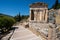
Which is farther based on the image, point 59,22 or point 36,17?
point 36,17

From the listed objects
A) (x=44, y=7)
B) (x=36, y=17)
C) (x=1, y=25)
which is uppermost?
(x=44, y=7)

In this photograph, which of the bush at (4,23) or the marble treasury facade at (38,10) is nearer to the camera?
the marble treasury facade at (38,10)

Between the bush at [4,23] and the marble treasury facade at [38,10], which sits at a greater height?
the marble treasury facade at [38,10]

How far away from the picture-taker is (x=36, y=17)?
64.0 ft

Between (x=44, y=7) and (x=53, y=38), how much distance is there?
14495mm

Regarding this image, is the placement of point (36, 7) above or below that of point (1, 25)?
above

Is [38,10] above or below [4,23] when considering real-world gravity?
above

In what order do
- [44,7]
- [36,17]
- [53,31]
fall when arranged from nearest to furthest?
1. [53,31]
2. [44,7]
3. [36,17]

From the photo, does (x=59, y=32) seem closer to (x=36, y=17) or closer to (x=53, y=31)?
(x=53, y=31)

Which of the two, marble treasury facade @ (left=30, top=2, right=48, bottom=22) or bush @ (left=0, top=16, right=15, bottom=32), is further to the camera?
bush @ (left=0, top=16, right=15, bottom=32)

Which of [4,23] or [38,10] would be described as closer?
[38,10]

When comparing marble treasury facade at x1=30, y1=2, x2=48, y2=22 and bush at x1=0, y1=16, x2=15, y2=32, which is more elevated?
marble treasury facade at x1=30, y1=2, x2=48, y2=22

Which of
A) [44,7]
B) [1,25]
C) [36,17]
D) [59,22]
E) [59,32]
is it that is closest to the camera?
[59,32]

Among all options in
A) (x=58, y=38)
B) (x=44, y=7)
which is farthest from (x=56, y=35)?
(x=44, y=7)
